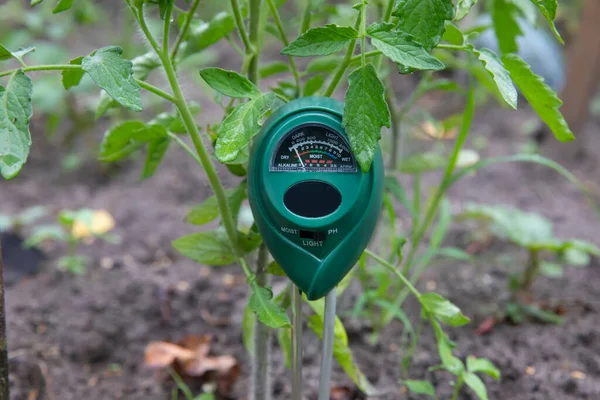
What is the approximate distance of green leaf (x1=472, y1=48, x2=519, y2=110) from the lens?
0.72 meters

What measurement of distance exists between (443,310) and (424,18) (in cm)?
45

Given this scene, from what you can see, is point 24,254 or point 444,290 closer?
point 444,290

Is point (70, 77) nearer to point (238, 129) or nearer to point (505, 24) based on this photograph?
point (238, 129)

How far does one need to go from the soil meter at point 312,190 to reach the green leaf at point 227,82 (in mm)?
51

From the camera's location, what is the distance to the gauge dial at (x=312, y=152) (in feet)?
2.53

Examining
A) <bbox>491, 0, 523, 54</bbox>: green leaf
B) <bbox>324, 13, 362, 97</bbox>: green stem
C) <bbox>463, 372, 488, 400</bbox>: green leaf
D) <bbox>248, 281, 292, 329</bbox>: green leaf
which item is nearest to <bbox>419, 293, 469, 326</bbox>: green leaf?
<bbox>463, 372, 488, 400</bbox>: green leaf

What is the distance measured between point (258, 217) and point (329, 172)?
111 millimetres

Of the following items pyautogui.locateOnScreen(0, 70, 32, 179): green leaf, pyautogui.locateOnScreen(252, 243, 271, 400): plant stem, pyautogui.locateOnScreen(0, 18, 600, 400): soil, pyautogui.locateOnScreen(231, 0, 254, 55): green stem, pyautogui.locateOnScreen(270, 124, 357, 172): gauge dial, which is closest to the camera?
pyautogui.locateOnScreen(0, 70, 32, 179): green leaf

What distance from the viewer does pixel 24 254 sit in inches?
70.0

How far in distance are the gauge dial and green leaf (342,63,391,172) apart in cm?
6

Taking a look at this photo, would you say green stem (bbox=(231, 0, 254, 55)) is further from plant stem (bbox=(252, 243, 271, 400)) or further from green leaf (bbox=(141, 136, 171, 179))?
plant stem (bbox=(252, 243, 271, 400))

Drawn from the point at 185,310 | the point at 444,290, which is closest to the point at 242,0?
the point at 185,310

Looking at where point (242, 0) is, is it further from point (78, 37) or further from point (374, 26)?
point (78, 37)

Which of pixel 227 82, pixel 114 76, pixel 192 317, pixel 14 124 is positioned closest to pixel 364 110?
pixel 227 82
